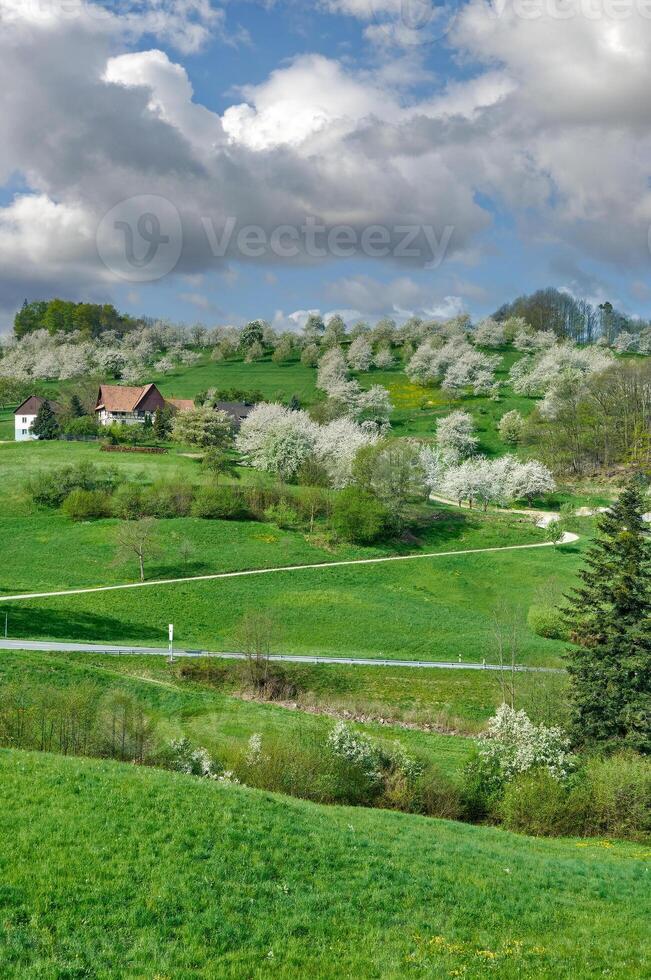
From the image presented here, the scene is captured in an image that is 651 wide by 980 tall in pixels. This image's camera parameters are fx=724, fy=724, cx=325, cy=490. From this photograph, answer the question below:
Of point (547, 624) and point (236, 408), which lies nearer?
point (547, 624)

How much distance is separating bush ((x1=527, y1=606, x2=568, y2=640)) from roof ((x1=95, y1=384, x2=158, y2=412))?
79965 millimetres

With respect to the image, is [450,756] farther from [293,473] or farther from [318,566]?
[293,473]

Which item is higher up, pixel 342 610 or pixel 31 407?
pixel 31 407

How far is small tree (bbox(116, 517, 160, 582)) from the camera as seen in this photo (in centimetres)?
5491

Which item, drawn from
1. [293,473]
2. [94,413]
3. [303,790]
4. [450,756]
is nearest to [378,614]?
[450,756]

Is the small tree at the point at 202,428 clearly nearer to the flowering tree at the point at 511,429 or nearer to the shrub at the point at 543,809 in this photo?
the flowering tree at the point at 511,429

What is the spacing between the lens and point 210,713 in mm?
30750

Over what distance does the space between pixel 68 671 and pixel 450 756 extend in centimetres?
1636

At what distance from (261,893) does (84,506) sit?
58.0m

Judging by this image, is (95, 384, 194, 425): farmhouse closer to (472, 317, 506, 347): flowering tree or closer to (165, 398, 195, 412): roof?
(165, 398, 195, 412): roof

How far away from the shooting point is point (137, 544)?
2165 inches

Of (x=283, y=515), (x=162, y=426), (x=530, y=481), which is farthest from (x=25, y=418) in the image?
(x=530, y=481)

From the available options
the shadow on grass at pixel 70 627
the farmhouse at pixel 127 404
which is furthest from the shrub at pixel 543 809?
the farmhouse at pixel 127 404

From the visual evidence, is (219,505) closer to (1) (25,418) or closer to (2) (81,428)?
(2) (81,428)
